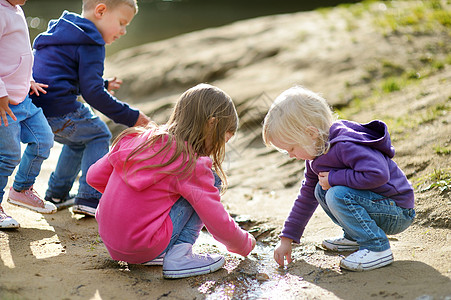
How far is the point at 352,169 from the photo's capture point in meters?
2.43

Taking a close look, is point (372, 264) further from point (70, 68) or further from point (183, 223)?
point (70, 68)

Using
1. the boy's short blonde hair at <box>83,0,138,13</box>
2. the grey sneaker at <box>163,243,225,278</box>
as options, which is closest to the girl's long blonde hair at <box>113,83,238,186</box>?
the grey sneaker at <box>163,243,225,278</box>

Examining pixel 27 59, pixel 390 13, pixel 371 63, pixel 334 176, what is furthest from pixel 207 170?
pixel 390 13

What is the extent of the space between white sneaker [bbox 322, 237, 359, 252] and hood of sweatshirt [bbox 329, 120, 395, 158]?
503 mm

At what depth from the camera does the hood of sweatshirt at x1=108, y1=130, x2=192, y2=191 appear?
2359mm

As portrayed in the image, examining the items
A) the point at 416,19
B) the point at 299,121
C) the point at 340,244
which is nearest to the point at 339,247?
the point at 340,244

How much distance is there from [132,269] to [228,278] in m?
0.45

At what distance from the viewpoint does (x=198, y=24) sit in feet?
38.9

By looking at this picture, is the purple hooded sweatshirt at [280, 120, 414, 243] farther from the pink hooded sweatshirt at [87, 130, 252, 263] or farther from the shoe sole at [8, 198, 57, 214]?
the shoe sole at [8, 198, 57, 214]

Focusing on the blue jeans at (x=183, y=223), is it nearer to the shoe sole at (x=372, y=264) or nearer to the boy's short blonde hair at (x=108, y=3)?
the shoe sole at (x=372, y=264)

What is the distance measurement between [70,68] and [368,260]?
196cm

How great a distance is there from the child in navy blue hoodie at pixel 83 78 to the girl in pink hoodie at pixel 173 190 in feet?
2.45

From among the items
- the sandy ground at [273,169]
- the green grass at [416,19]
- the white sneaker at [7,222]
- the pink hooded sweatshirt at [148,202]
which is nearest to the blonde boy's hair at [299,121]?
the pink hooded sweatshirt at [148,202]

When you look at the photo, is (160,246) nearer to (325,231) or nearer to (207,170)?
(207,170)
